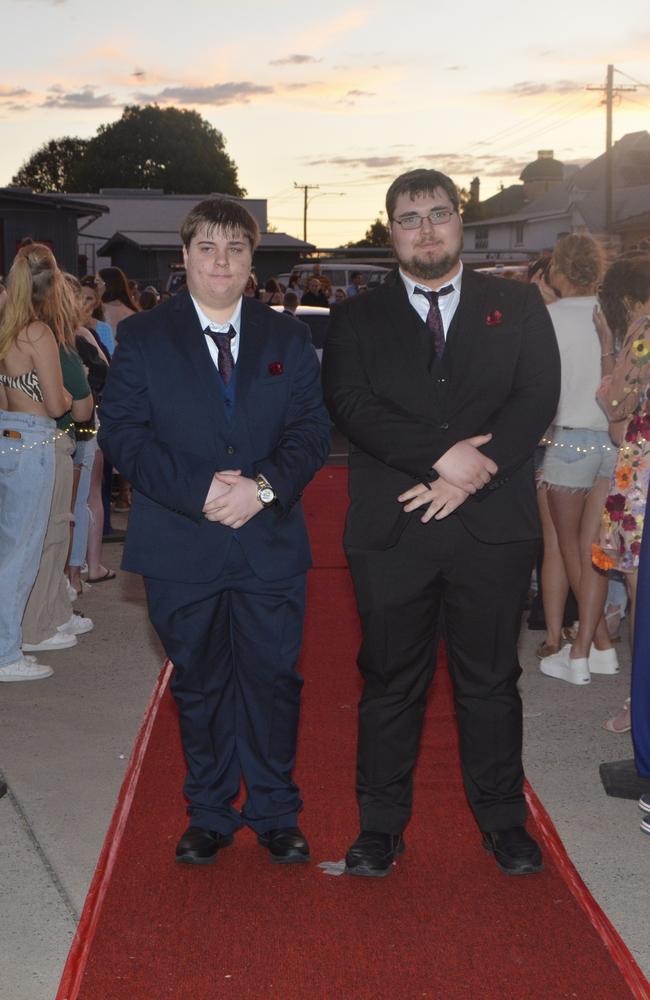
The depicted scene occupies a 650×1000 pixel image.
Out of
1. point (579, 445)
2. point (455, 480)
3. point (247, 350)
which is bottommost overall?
point (579, 445)

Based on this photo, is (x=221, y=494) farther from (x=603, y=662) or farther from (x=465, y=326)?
(x=603, y=662)

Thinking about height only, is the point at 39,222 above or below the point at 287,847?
above

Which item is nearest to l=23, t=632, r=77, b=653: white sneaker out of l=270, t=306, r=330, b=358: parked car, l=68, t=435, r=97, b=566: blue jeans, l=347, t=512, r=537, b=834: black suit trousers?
l=68, t=435, r=97, b=566: blue jeans

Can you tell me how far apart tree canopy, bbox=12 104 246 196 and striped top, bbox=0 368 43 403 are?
113 metres

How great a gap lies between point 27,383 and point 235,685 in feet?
9.34

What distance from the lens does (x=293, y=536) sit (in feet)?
14.8

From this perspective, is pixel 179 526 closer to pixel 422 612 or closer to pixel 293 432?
pixel 293 432

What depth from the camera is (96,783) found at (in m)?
5.53

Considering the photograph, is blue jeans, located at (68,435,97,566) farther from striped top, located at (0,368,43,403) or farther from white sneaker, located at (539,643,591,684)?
white sneaker, located at (539,643,591,684)

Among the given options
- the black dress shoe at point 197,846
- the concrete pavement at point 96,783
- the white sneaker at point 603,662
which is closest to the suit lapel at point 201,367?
the black dress shoe at point 197,846

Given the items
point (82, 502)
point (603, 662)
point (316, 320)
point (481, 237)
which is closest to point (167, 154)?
point (481, 237)

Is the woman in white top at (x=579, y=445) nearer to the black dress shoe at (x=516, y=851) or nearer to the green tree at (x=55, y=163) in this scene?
the black dress shoe at (x=516, y=851)

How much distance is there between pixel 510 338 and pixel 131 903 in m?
2.25

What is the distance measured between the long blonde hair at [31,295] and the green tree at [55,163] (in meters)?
130
